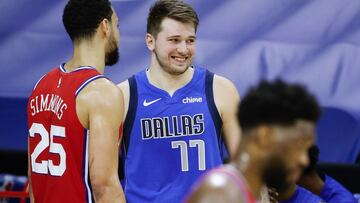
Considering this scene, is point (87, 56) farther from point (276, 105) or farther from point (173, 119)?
point (276, 105)

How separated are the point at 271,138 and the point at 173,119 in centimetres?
193

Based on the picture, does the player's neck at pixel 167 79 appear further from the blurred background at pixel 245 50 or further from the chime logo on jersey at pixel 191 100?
the blurred background at pixel 245 50

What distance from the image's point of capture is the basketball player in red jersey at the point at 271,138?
2959 millimetres

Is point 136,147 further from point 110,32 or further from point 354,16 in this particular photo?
point 354,16

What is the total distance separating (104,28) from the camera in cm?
467

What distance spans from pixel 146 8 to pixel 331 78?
49.7 inches

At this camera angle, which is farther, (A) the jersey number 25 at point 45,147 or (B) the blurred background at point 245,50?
(B) the blurred background at point 245,50

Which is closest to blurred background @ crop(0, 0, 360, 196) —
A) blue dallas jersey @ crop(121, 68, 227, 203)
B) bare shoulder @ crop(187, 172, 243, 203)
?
blue dallas jersey @ crop(121, 68, 227, 203)

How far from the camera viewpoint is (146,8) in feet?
20.8

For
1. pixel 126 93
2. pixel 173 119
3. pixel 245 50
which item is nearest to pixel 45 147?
pixel 126 93

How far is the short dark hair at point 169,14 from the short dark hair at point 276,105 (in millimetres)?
1974

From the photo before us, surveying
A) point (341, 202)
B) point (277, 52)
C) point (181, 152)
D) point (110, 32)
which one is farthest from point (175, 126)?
point (277, 52)

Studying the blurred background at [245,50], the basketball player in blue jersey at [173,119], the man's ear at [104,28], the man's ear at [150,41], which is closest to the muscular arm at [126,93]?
the basketball player in blue jersey at [173,119]

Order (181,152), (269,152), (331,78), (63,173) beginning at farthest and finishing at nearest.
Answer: (331,78)
(181,152)
(63,173)
(269,152)
